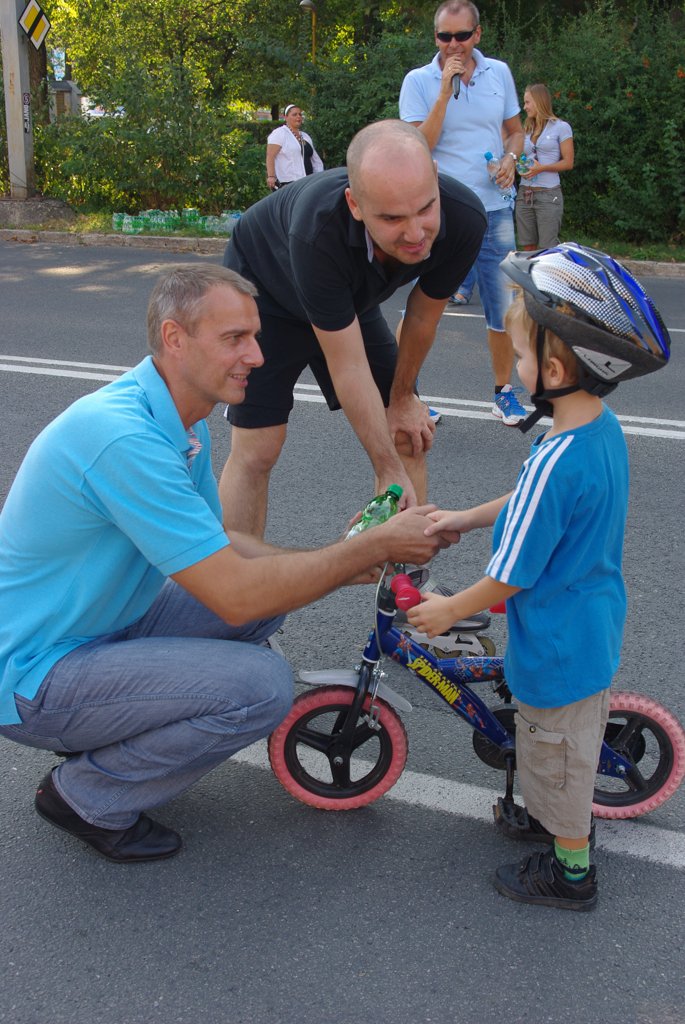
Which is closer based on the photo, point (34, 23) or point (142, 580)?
point (142, 580)

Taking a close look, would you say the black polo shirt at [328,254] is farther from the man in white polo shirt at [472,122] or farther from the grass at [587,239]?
the grass at [587,239]

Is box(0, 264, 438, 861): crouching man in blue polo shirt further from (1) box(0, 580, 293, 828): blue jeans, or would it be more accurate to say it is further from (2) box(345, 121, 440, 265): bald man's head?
(2) box(345, 121, 440, 265): bald man's head

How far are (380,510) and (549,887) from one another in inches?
40.5

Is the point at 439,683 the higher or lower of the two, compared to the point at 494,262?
lower

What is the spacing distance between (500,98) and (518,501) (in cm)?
487

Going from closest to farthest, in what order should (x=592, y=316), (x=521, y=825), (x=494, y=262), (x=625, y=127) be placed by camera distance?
(x=592, y=316)
(x=521, y=825)
(x=494, y=262)
(x=625, y=127)

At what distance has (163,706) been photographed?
2529 mm

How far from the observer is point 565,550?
7.69 ft

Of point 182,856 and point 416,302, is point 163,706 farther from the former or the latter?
point 416,302

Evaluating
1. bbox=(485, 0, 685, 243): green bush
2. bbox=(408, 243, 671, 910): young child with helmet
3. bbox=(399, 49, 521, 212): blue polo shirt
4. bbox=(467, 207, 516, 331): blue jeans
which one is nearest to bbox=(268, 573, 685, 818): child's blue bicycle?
bbox=(408, 243, 671, 910): young child with helmet

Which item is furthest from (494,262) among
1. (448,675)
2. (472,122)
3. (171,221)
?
(171,221)

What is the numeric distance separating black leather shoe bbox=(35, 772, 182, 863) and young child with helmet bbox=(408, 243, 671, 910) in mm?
853

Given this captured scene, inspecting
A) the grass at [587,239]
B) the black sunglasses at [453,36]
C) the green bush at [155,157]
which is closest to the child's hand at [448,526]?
the black sunglasses at [453,36]

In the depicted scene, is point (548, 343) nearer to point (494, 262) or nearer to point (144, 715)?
point (144, 715)
